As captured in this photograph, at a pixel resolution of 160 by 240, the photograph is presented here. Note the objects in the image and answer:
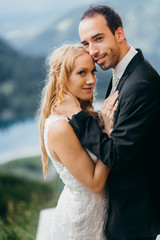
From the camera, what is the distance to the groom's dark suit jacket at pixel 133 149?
1.47 m

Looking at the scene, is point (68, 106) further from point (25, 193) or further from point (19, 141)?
point (19, 141)

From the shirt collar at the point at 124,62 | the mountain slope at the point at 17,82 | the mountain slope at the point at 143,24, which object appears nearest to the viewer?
the shirt collar at the point at 124,62

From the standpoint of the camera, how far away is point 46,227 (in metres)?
2.99

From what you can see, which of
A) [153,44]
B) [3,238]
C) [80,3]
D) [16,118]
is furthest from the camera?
[16,118]

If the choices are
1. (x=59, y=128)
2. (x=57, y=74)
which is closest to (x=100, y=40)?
(x=57, y=74)

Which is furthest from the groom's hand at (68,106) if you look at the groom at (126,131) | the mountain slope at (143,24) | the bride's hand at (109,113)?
the mountain slope at (143,24)

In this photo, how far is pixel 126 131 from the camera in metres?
1.46

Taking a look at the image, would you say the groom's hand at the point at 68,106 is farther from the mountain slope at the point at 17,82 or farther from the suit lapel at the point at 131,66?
the mountain slope at the point at 17,82

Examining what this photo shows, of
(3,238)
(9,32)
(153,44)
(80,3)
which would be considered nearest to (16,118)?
(9,32)

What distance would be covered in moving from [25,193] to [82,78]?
191 inches

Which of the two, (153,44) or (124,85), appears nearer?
(124,85)

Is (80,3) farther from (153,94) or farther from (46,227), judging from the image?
(153,94)

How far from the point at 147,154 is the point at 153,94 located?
0.30m

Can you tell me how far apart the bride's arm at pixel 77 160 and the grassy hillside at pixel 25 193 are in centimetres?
258
